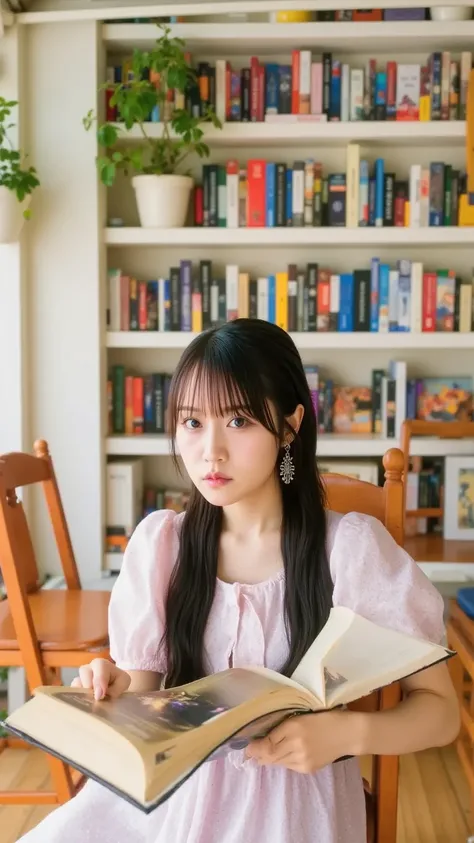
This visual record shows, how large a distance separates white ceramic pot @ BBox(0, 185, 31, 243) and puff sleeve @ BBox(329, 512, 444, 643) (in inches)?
68.2

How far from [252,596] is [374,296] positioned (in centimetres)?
177

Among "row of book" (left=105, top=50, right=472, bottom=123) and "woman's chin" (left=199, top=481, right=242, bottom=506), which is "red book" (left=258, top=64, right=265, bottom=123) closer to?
"row of book" (left=105, top=50, right=472, bottom=123)

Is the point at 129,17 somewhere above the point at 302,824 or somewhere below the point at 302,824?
above

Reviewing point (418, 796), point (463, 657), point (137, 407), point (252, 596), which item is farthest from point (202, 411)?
point (137, 407)

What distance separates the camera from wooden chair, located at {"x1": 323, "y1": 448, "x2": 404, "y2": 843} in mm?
1260

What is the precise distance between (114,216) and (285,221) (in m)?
0.56

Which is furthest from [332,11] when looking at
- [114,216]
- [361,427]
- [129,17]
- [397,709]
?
[397,709]

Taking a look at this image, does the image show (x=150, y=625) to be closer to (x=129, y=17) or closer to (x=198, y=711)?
(x=198, y=711)

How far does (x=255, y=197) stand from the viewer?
8.91ft

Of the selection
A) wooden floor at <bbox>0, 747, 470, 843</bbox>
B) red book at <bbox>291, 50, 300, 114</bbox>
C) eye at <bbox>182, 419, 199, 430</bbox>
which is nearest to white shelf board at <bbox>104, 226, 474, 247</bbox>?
red book at <bbox>291, 50, 300, 114</bbox>

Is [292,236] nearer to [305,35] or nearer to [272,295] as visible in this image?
[272,295]

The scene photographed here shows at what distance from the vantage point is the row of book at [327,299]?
274 cm

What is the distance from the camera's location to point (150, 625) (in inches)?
44.2

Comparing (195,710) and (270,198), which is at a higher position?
(270,198)
